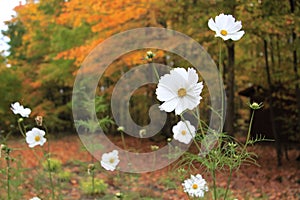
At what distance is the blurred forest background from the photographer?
17.7ft

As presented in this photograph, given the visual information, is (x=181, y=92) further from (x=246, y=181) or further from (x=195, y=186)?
(x=246, y=181)

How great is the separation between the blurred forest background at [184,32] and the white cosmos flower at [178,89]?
3.79 metres

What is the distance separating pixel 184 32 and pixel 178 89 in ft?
16.0

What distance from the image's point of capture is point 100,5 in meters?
5.75

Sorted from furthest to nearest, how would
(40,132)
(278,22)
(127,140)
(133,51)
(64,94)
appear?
(64,94)
(127,140)
(133,51)
(278,22)
(40,132)

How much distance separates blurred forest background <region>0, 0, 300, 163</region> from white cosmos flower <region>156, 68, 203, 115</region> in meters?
3.79

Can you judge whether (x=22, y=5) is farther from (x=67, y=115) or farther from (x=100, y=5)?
(x=100, y=5)

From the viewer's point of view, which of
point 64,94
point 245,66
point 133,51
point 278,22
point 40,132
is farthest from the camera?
point 64,94

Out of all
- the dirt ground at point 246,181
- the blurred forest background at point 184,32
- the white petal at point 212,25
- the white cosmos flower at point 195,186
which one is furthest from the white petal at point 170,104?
the blurred forest background at point 184,32

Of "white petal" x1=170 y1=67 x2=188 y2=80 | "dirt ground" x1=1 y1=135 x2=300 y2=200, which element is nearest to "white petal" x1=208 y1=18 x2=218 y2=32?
"white petal" x1=170 y1=67 x2=188 y2=80

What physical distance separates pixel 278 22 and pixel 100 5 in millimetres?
2442

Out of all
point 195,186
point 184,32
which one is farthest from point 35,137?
point 184,32

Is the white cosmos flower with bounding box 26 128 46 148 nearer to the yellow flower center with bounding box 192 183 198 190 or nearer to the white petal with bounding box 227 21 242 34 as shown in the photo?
the yellow flower center with bounding box 192 183 198 190

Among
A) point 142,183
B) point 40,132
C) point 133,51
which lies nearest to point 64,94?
point 133,51
